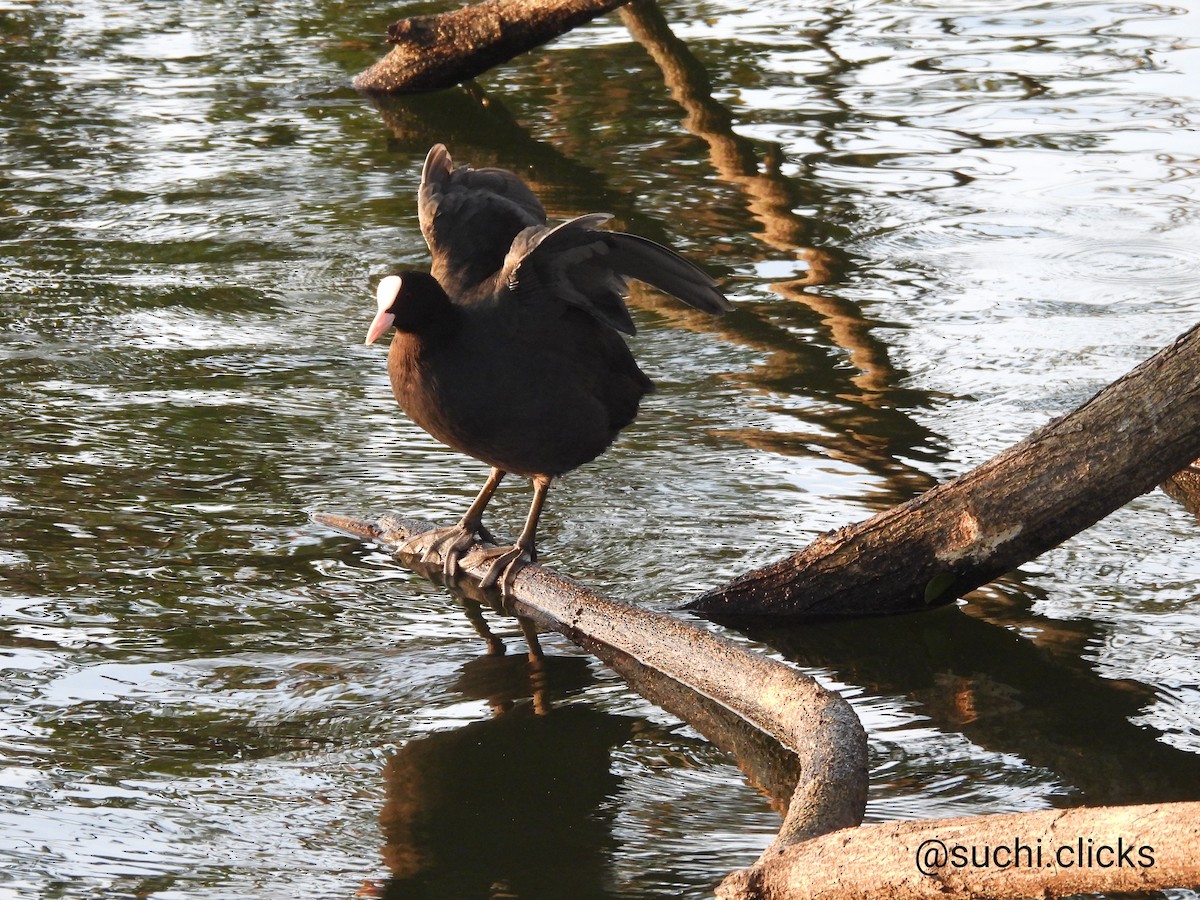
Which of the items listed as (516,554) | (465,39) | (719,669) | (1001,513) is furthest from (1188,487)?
(465,39)

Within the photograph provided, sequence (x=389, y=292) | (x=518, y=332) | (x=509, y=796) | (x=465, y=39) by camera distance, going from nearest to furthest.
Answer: (x=509, y=796) → (x=389, y=292) → (x=518, y=332) → (x=465, y=39)

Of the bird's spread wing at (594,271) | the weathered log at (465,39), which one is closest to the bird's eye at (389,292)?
the bird's spread wing at (594,271)

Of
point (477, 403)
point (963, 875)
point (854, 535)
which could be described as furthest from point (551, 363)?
point (963, 875)

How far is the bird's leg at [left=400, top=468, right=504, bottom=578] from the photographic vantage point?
516cm

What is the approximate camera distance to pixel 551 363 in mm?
4852

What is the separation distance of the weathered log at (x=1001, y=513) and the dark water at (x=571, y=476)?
0.13 meters

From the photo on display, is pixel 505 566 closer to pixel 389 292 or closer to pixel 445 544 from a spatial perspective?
pixel 445 544

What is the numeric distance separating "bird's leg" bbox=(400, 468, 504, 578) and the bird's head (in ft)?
2.09

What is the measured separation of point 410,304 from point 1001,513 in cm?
169

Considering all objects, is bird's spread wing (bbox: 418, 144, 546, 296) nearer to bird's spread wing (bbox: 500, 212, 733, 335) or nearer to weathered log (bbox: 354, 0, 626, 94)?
bird's spread wing (bbox: 500, 212, 733, 335)

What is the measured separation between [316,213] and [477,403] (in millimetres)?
4318

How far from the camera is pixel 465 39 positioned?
1036 cm

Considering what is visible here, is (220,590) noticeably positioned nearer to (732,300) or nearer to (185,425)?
(185,425)

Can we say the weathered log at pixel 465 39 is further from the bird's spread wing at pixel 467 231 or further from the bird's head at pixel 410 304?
the bird's head at pixel 410 304
